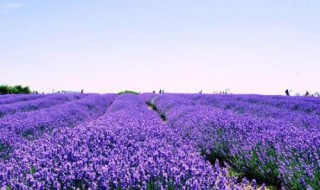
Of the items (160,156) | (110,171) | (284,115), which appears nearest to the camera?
(110,171)

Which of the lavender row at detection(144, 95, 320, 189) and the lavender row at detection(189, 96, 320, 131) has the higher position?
the lavender row at detection(189, 96, 320, 131)

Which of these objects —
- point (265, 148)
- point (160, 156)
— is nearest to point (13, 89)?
point (265, 148)

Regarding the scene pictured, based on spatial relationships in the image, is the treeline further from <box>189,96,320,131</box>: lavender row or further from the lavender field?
the lavender field

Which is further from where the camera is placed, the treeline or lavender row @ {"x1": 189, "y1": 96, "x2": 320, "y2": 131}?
the treeline

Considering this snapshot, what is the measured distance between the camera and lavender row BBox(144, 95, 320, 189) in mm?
4570

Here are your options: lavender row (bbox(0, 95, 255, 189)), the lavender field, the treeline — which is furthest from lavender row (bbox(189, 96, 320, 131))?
the treeline

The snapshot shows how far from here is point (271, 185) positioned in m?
→ 5.38

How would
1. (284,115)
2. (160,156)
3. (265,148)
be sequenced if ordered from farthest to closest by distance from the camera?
(284,115) → (265,148) → (160,156)

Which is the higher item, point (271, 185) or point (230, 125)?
point (230, 125)

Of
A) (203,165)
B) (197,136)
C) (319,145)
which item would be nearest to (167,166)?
(203,165)

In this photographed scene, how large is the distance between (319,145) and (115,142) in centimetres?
234

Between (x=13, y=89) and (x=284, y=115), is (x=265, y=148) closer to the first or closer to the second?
(x=284, y=115)

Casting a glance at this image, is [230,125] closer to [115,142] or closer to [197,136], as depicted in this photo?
[197,136]

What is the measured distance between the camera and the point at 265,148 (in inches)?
217
